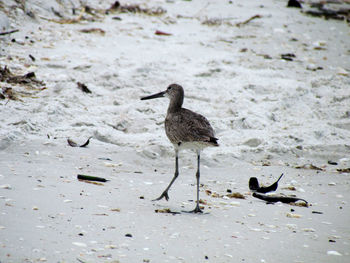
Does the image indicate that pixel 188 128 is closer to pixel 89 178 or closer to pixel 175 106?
pixel 175 106

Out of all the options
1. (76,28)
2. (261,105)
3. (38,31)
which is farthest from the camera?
(76,28)

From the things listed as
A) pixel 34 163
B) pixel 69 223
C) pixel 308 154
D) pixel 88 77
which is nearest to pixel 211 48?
pixel 88 77

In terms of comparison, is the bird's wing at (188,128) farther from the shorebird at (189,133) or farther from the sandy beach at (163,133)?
the sandy beach at (163,133)

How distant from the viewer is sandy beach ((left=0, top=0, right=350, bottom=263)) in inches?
142

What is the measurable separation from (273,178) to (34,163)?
9.25 feet

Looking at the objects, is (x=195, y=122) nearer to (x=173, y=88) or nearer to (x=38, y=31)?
(x=173, y=88)

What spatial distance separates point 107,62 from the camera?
8.68 metres

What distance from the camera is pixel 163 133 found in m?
6.68

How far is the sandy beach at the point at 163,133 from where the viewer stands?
3.62m

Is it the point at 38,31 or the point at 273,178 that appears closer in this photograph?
the point at 273,178

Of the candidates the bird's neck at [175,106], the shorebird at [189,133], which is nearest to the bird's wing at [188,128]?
the shorebird at [189,133]

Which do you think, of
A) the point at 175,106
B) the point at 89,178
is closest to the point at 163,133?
the point at 175,106

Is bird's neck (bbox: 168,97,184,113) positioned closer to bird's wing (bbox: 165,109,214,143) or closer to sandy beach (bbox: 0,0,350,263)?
bird's wing (bbox: 165,109,214,143)

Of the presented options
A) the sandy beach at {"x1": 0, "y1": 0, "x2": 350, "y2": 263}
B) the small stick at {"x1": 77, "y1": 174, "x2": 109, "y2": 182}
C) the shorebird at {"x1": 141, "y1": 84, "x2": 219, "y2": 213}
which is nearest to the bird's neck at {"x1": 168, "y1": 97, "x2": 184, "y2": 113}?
the shorebird at {"x1": 141, "y1": 84, "x2": 219, "y2": 213}
